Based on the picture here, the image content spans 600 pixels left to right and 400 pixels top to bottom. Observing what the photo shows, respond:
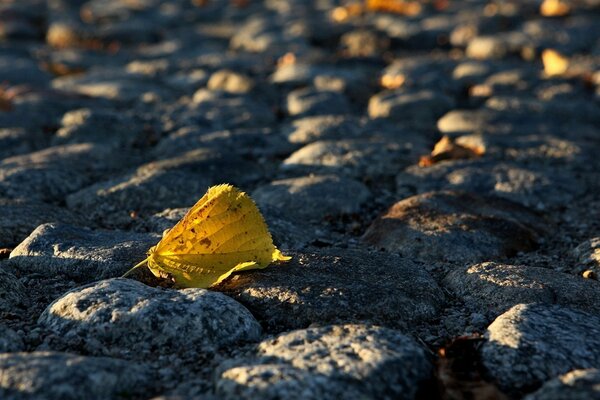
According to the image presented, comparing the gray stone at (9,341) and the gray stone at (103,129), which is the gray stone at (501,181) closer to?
the gray stone at (103,129)

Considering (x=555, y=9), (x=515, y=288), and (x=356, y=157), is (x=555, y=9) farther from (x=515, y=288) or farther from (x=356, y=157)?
(x=515, y=288)

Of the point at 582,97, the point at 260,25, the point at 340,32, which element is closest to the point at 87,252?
the point at 582,97

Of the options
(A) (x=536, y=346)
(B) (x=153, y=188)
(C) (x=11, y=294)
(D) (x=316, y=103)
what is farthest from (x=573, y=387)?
(D) (x=316, y=103)

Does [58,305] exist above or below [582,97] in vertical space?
above

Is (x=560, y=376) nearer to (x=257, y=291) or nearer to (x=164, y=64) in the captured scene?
(x=257, y=291)

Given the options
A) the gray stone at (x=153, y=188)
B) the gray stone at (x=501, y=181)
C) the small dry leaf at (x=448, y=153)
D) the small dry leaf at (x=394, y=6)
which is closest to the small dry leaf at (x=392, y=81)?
the small dry leaf at (x=448, y=153)

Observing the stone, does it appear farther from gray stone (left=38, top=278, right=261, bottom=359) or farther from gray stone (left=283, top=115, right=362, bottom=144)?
gray stone (left=283, top=115, right=362, bottom=144)
